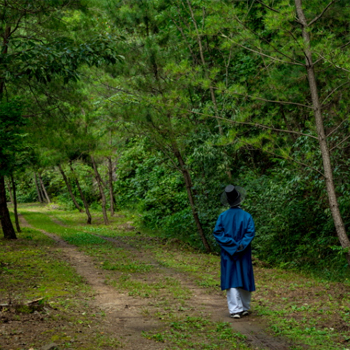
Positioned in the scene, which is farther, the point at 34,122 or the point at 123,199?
the point at 123,199

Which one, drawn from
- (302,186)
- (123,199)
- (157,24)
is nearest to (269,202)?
(302,186)

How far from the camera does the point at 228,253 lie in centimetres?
641

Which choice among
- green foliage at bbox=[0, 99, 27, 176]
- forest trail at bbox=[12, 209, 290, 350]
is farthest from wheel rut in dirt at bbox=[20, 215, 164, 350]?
green foliage at bbox=[0, 99, 27, 176]

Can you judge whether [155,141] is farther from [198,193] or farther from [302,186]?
[302,186]

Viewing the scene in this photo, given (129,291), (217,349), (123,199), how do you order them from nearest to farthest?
(217,349), (129,291), (123,199)

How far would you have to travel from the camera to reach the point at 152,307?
661 centimetres

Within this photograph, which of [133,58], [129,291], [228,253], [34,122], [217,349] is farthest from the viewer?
[34,122]

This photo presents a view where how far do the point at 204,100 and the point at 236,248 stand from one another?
31.0ft

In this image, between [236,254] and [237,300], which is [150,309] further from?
[236,254]

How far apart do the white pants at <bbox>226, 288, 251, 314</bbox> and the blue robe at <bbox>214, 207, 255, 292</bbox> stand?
12 cm

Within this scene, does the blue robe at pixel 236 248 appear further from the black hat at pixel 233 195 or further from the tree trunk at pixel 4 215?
the tree trunk at pixel 4 215

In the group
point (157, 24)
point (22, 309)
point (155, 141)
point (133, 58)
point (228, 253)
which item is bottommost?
point (22, 309)

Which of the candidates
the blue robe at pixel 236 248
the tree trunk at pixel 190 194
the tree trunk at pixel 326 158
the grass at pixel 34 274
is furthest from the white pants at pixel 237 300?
the tree trunk at pixel 190 194

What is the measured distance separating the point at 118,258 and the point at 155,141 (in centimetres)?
403
